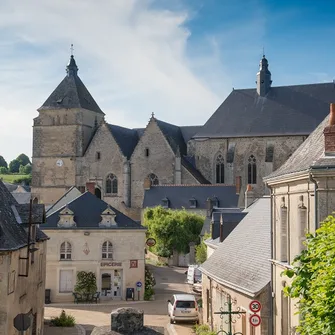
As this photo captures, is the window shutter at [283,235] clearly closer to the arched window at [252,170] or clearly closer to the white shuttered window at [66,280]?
the white shuttered window at [66,280]

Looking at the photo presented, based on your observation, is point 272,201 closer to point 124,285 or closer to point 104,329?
point 104,329

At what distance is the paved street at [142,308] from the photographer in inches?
846

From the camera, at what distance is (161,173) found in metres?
53.8

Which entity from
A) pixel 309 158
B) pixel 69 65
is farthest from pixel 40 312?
pixel 69 65

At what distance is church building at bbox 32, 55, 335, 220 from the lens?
5147cm

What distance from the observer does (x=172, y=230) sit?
135 feet

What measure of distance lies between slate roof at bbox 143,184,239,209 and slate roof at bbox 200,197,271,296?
2674cm

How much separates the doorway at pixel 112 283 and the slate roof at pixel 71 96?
30940mm

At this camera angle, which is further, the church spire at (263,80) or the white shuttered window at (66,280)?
the church spire at (263,80)

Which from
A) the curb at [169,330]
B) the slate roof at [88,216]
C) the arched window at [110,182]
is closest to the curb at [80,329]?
the curb at [169,330]

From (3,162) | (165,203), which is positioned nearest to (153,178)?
(165,203)

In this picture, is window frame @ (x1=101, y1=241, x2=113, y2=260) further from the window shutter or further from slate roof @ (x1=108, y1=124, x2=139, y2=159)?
slate roof @ (x1=108, y1=124, x2=139, y2=159)

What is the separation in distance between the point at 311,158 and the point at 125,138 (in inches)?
1861

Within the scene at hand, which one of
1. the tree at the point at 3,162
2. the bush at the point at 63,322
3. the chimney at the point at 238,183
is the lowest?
the bush at the point at 63,322
